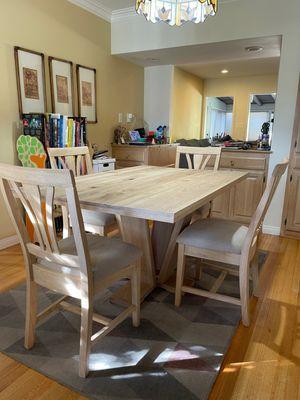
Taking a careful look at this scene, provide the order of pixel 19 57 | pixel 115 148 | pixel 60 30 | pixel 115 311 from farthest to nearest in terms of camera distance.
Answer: pixel 115 148
pixel 60 30
pixel 19 57
pixel 115 311

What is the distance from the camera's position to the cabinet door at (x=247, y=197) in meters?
3.37

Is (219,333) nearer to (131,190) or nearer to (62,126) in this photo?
(131,190)

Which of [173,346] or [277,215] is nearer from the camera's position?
[173,346]

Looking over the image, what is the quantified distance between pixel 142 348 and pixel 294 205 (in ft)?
7.80

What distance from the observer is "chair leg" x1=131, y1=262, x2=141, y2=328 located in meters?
1.59

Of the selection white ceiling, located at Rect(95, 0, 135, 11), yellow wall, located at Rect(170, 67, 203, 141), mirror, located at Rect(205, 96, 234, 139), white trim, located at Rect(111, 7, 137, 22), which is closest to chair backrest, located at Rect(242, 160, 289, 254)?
white ceiling, located at Rect(95, 0, 135, 11)

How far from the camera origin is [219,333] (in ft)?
5.52

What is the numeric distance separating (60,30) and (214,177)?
2328 millimetres

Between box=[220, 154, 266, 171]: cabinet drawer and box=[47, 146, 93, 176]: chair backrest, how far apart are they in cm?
173

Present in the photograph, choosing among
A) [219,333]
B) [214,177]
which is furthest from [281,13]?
[219,333]

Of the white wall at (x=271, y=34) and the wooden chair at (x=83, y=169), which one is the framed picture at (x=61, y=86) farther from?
the white wall at (x=271, y=34)

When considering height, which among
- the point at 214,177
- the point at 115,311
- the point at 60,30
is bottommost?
the point at 115,311

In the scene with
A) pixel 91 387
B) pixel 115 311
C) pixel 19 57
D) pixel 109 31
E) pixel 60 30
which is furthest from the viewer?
pixel 109 31

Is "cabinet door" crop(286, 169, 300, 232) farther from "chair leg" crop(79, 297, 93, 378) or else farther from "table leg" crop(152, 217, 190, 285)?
"chair leg" crop(79, 297, 93, 378)
